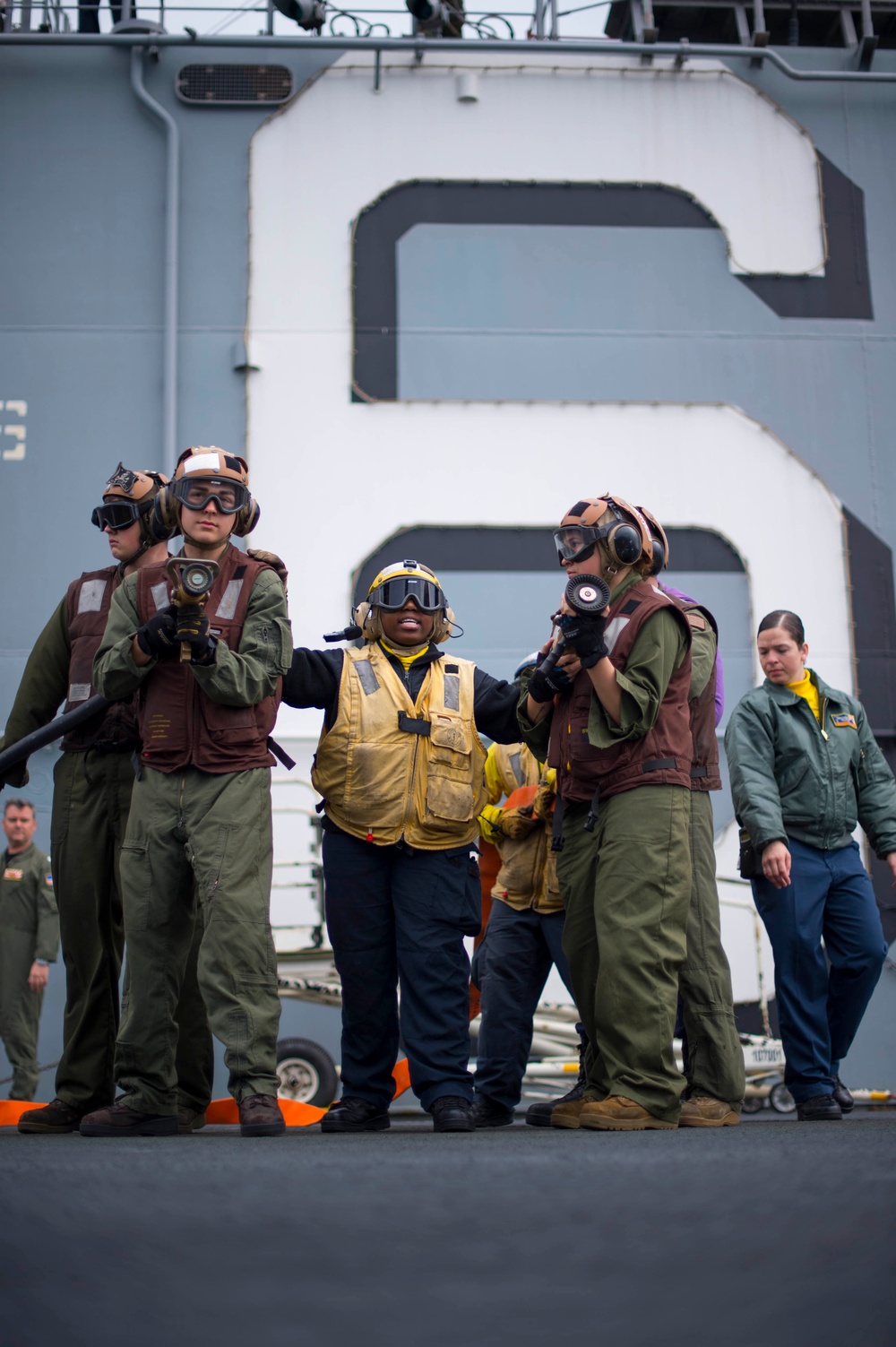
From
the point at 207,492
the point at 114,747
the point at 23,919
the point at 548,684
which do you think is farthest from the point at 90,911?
the point at 23,919

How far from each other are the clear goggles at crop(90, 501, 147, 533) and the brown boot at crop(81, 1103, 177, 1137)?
5.35 ft

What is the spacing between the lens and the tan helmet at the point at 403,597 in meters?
3.60

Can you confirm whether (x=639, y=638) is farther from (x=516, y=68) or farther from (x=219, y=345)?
(x=516, y=68)

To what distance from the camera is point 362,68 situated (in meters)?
6.55

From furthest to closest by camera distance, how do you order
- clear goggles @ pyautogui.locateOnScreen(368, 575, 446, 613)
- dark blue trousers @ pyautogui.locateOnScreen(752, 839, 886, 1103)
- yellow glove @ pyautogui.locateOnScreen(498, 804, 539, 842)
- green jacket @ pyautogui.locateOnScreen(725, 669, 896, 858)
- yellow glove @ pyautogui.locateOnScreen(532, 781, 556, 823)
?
yellow glove @ pyautogui.locateOnScreen(498, 804, 539, 842)
yellow glove @ pyautogui.locateOnScreen(532, 781, 556, 823)
green jacket @ pyautogui.locateOnScreen(725, 669, 896, 858)
dark blue trousers @ pyautogui.locateOnScreen(752, 839, 886, 1103)
clear goggles @ pyautogui.locateOnScreen(368, 575, 446, 613)

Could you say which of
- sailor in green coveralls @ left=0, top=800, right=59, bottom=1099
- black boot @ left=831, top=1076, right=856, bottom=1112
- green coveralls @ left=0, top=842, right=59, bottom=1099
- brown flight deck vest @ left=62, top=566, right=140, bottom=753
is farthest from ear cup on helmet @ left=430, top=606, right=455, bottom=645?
green coveralls @ left=0, top=842, right=59, bottom=1099

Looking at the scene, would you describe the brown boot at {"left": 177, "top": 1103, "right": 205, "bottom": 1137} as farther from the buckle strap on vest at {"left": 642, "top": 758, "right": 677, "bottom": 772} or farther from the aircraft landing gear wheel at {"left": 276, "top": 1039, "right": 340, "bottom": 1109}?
the aircraft landing gear wheel at {"left": 276, "top": 1039, "right": 340, "bottom": 1109}

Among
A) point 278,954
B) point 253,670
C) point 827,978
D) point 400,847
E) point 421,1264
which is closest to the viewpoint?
point 421,1264

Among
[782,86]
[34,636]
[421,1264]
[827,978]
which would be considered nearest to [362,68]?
[782,86]

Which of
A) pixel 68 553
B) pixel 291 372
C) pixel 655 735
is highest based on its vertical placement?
pixel 291 372

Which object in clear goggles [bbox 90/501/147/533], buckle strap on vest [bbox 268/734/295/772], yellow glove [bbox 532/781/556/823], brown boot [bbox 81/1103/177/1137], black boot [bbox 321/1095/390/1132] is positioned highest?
clear goggles [bbox 90/501/147/533]

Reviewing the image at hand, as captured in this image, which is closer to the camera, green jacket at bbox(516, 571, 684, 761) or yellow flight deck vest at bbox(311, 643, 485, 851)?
green jacket at bbox(516, 571, 684, 761)

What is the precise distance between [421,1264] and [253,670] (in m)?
1.84

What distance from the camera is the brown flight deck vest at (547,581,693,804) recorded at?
306cm
